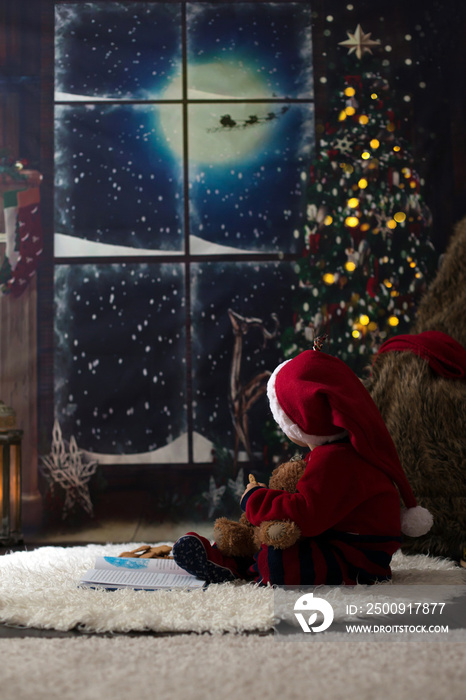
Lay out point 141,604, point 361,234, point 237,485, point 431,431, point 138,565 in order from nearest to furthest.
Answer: point 141,604
point 138,565
point 431,431
point 237,485
point 361,234

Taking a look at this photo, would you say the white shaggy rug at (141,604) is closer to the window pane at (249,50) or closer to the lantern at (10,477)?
the lantern at (10,477)

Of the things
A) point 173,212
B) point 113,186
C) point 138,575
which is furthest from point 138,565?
point 113,186

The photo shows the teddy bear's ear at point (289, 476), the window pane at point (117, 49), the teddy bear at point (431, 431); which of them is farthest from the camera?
the window pane at point (117, 49)

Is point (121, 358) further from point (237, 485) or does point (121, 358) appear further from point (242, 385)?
point (237, 485)

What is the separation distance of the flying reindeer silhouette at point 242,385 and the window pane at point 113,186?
16.5 inches

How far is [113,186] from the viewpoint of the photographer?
2490 millimetres

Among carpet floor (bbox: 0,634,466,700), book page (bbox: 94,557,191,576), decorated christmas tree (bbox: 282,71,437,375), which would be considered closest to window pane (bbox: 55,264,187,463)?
decorated christmas tree (bbox: 282,71,437,375)

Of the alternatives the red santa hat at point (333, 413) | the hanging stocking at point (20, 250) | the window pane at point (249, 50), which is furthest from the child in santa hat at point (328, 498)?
the window pane at point (249, 50)

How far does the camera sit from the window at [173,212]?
2.44m

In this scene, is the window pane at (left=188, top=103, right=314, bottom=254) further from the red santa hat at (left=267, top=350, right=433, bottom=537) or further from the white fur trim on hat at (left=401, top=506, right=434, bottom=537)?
the white fur trim on hat at (left=401, top=506, right=434, bottom=537)

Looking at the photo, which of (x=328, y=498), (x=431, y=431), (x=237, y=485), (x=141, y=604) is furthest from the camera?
(x=237, y=485)

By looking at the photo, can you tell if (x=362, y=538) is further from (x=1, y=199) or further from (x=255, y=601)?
(x=1, y=199)

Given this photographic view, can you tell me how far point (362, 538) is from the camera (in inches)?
53.4

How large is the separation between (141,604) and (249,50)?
2238mm
